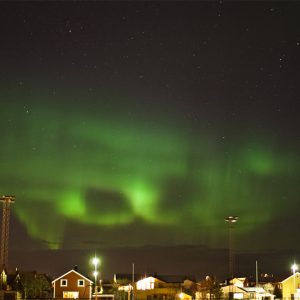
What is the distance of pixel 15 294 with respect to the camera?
65375mm

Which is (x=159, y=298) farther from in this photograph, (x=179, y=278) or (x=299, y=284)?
(x=299, y=284)

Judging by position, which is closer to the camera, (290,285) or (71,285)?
(71,285)

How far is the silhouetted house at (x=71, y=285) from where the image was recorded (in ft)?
293

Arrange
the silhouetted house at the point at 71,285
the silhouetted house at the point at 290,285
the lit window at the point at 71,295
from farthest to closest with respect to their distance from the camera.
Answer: the silhouetted house at the point at 290,285 → the silhouetted house at the point at 71,285 → the lit window at the point at 71,295

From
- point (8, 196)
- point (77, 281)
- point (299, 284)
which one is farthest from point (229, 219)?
point (299, 284)

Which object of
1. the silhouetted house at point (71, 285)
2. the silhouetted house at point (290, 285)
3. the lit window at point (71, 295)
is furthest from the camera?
the silhouetted house at point (290, 285)

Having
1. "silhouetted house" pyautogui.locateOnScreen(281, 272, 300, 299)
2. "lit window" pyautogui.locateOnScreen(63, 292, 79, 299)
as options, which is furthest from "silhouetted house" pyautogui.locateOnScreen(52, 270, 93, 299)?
"silhouetted house" pyautogui.locateOnScreen(281, 272, 300, 299)

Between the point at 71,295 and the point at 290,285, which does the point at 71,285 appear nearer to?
the point at 71,295

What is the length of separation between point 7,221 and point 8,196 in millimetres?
2898

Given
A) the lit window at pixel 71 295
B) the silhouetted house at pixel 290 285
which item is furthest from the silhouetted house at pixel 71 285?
the silhouetted house at pixel 290 285

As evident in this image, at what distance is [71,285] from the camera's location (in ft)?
295

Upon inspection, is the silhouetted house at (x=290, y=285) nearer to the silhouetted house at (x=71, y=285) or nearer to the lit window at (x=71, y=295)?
the silhouetted house at (x=71, y=285)

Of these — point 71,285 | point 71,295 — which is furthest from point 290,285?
point 71,295

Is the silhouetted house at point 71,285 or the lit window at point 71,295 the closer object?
the lit window at point 71,295
